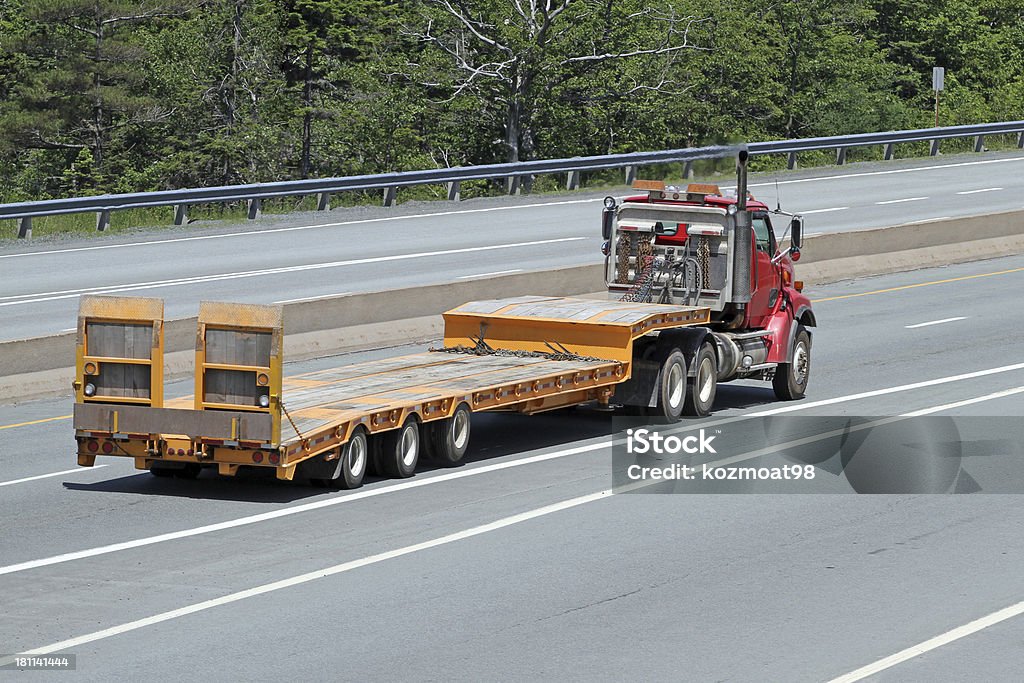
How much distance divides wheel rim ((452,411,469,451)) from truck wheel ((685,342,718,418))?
134 inches

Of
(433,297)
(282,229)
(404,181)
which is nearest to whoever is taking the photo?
(433,297)

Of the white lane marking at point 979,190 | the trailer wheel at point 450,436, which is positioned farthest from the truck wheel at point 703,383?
the white lane marking at point 979,190

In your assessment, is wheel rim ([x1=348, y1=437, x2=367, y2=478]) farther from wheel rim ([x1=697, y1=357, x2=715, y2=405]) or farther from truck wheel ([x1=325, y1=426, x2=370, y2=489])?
wheel rim ([x1=697, y1=357, x2=715, y2=405])

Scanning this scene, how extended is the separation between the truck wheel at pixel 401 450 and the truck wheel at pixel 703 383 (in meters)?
4.04

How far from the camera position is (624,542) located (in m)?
12.5

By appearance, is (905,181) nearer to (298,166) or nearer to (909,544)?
(298,166)

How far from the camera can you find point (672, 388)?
17359mm

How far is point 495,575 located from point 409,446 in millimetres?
3449

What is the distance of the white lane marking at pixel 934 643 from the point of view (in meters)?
9.23

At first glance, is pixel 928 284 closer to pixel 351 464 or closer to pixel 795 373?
pixel 795 373

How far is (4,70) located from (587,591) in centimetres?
5175

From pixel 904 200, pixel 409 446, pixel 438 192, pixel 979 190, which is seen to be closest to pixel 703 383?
pixel 409 446

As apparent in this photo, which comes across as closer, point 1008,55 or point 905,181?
point 905,181

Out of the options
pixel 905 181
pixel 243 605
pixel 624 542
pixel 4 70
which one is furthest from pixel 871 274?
pixel 4 70
